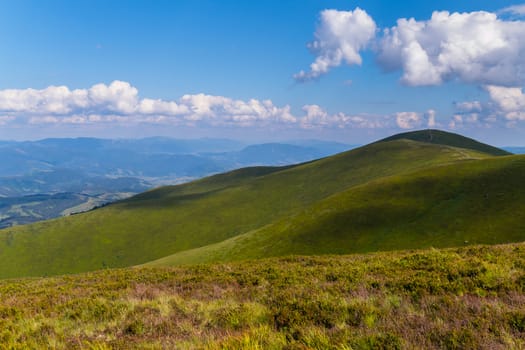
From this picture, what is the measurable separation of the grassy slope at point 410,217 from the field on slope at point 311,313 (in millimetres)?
41586

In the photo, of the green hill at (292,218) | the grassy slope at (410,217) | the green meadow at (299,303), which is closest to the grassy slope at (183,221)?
the green hill at (292,218)

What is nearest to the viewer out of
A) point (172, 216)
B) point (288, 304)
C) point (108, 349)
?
point (108, 349)

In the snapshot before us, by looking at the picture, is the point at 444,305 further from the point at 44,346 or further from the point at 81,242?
the point at 81,242

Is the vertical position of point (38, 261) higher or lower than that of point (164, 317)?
lower

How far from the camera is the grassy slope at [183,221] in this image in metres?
142

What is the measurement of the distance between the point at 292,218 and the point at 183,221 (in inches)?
3928

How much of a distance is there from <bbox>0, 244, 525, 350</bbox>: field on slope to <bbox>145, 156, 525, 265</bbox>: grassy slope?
41586 mm

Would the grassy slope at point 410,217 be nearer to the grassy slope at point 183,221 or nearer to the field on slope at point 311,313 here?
the field on slope at point 311,313

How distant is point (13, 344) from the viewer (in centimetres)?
884

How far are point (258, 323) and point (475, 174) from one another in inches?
3433

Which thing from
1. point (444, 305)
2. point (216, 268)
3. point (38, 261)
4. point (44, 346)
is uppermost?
point (444, 305)

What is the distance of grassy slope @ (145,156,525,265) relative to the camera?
52.7 m

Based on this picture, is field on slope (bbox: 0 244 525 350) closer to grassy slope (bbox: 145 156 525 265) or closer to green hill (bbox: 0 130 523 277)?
grassy slope (bbox: 145 156 525 265)

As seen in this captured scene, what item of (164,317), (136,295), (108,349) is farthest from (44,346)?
(136,295)
